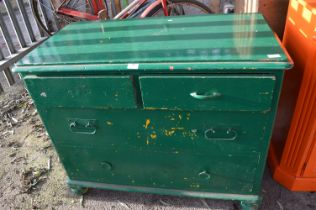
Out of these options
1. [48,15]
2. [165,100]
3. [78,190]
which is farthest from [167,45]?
[48,15]

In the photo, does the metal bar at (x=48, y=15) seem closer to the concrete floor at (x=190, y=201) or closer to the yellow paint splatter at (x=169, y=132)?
the concrete floor at (x=190, y=201)

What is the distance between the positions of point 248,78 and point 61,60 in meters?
0.87

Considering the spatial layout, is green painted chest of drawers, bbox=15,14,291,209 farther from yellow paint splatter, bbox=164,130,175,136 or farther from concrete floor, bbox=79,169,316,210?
concrete floor, bbox=79,169,316,210

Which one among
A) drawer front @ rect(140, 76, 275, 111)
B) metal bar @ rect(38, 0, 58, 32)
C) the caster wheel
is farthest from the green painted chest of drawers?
metal bar @ rect(38, 0, 58, 32)

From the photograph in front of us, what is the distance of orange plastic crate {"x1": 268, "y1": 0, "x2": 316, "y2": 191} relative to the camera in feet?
4.27

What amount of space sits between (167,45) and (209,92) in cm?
33

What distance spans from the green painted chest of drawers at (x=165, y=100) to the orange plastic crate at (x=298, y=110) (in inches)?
6.9

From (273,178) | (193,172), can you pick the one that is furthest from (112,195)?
(273,178)

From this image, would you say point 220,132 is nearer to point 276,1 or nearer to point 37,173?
point 276,1

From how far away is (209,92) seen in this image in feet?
3.87

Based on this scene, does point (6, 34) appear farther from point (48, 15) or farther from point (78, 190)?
point (78, 190)

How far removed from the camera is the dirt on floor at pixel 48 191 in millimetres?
1723

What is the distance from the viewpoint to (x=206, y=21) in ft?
5.17

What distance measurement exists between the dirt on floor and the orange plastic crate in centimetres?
13
